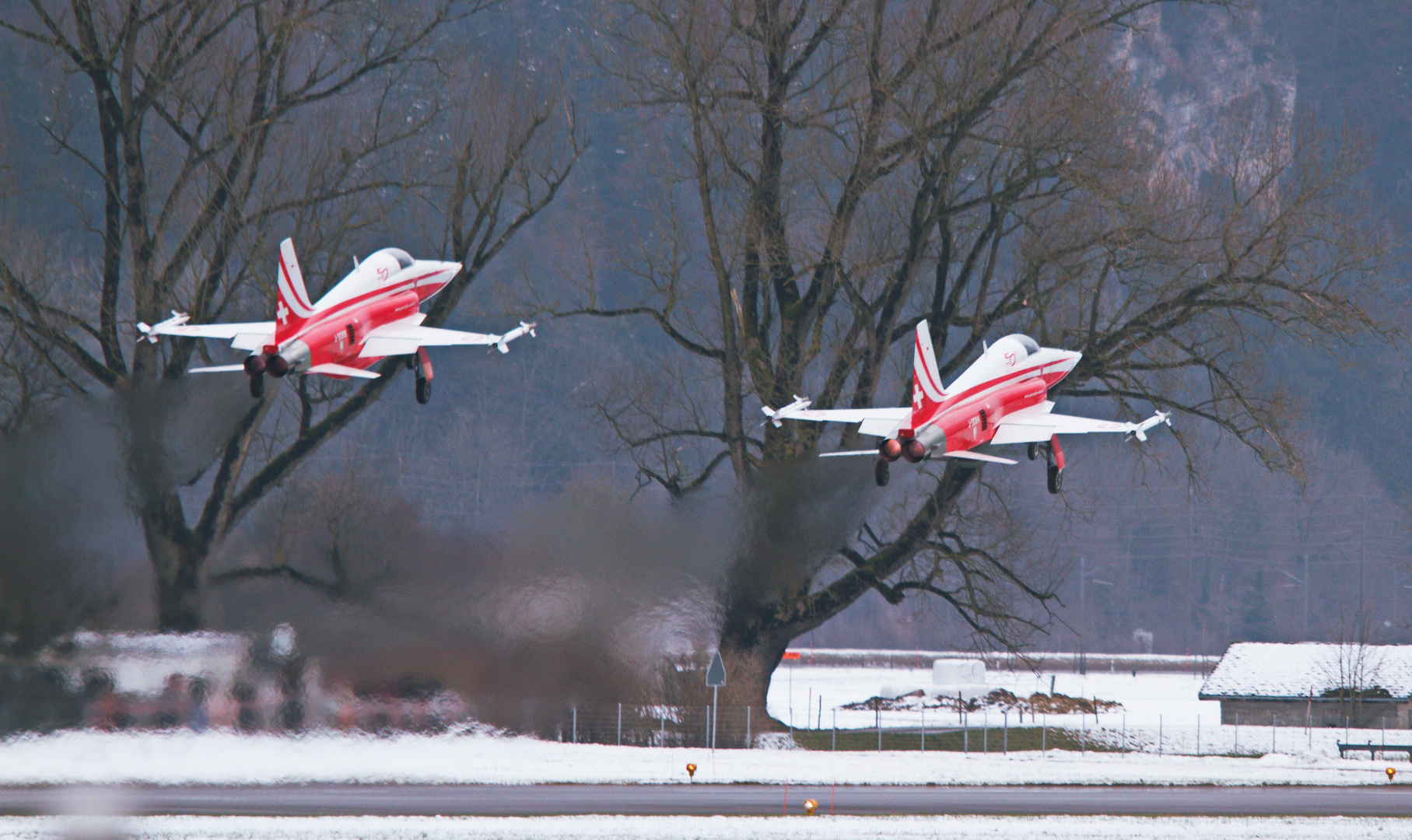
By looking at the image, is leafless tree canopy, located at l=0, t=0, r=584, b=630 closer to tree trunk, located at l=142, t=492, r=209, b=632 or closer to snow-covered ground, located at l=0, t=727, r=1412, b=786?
tree trunk, located at l=142, t=492, r=209, b=632

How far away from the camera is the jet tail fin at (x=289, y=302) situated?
94.9 feet

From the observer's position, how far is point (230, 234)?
167ft

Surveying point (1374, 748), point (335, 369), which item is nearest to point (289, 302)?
point (335, 369)

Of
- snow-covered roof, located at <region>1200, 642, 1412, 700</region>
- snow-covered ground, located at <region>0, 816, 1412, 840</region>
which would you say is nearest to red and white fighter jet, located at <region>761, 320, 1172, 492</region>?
snow-covered ground, located at <region>0, 816, 1412, 840</region>

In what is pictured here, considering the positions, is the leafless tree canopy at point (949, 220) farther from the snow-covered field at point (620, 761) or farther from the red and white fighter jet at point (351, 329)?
the red and white fighter jet at point (351, 329)

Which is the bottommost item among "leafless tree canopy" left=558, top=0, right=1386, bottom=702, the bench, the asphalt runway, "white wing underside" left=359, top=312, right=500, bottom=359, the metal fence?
the bench

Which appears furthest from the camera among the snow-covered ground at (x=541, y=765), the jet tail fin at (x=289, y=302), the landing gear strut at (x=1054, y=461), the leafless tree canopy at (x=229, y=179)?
the leafless tree canopy at (x=229, y=179)

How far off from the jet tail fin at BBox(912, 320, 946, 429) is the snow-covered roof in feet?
182

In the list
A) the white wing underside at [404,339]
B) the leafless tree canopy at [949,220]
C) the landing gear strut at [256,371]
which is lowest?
the landing gear strut at [256,371]

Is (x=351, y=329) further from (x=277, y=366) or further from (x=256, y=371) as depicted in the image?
(x=256, y=371)

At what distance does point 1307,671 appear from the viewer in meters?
79.8

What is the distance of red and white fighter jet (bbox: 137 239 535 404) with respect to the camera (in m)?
29.0

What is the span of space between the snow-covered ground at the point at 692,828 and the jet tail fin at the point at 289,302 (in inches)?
405

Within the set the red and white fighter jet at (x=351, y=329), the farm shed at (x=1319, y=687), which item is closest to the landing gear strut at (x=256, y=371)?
the red and white fighter jet at (x=351, y=329)
